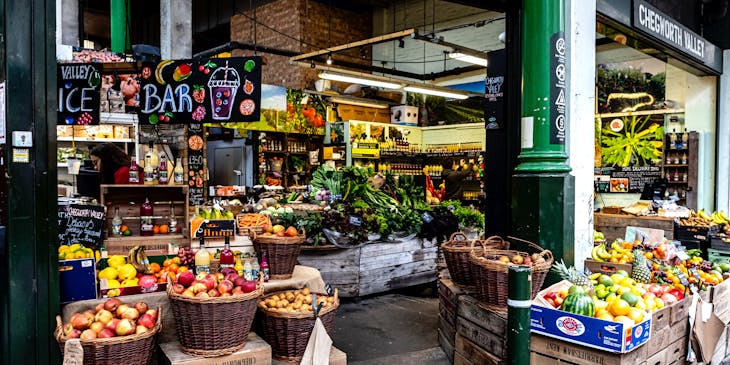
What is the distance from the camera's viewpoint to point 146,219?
17.9 ft

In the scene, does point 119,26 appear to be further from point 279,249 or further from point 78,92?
point 279,249

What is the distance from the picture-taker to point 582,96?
4645mm

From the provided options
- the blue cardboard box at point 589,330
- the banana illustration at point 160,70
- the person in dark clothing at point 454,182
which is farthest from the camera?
the person in dark clothing at point 454,182

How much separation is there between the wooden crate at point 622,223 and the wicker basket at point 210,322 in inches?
259

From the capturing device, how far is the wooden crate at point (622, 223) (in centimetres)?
739

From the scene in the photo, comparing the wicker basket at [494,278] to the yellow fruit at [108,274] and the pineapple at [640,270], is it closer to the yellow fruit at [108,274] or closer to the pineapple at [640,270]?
the pineapple at [640,270]

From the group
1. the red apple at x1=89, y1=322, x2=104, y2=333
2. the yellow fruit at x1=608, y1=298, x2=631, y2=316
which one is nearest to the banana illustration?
the red apple at x1=89, y1=322, x2=104, y2=333

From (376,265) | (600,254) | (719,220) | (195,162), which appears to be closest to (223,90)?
(376,265)

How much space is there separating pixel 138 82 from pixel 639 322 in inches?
174

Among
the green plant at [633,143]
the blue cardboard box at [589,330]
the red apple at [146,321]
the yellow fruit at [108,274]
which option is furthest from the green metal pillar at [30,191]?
the green plant at [633,143]

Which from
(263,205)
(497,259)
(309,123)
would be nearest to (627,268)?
(497,259)

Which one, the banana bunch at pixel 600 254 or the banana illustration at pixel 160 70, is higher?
the banana illustration at pixel 160 70

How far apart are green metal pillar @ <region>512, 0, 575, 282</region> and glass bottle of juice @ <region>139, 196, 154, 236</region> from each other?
12.3ft

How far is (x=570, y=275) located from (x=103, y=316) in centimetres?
313
